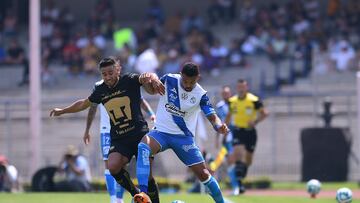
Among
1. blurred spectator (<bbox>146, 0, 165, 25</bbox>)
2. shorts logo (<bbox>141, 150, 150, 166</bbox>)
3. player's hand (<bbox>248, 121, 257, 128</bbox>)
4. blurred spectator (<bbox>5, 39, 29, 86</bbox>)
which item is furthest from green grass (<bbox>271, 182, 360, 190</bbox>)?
blurred spectator (<bbox>146, 0, 165, 25</bbox>)

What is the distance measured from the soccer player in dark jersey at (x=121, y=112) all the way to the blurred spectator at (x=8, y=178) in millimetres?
8775

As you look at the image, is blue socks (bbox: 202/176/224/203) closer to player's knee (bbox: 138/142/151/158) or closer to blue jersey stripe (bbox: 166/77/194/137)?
blue jersey stripe (bbox: 166/77/194/137)

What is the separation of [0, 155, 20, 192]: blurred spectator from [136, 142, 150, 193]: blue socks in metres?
9.33

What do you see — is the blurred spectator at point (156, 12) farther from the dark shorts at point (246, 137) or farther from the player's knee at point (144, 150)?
the player's knee at point (144, 150)

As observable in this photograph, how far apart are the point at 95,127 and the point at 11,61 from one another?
8.03 m

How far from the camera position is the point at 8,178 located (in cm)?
2391

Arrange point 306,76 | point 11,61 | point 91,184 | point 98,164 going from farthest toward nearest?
point 11,61 → point 306,76 → point 98,164 → point 91,184

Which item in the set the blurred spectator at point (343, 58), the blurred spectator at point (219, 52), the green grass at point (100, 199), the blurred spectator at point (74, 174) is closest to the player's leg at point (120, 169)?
the green grass at point (100, 199)

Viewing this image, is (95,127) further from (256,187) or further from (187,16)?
(187,16)

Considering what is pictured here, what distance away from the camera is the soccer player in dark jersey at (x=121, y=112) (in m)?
15.0

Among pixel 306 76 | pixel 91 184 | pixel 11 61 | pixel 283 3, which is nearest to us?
pixel 91 184

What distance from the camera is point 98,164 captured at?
2709 cm

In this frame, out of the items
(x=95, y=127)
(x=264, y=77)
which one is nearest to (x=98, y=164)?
(x=95, y=127)

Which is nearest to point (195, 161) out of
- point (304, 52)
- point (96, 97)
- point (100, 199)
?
point (96, 97)
